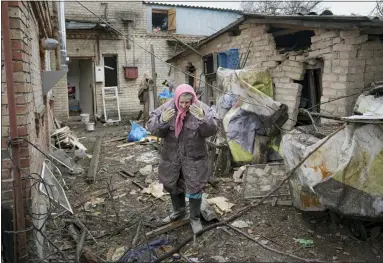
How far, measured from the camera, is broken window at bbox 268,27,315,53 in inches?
266

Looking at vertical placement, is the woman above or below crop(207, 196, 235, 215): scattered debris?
above

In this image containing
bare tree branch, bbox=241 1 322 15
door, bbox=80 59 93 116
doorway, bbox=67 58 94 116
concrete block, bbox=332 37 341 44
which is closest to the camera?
concrete block, bbox=332 37 341 44

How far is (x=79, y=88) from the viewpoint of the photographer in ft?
51.8

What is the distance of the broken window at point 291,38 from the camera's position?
22.2ft

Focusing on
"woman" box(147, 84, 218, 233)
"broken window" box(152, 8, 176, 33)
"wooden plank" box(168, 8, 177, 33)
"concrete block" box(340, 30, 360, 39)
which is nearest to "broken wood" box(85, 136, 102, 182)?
"woman" box(147, 84, 218, 233)

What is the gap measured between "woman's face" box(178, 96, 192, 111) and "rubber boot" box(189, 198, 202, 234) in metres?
1.04

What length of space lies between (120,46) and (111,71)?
114 cm

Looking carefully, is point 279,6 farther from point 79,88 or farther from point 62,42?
point 62,42

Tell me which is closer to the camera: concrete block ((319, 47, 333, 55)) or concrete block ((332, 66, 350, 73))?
concrete block ((332, 66, 350, 73))

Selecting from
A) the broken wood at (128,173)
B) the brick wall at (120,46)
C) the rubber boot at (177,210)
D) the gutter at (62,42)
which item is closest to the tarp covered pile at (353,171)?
the rubber boot at (177,210)

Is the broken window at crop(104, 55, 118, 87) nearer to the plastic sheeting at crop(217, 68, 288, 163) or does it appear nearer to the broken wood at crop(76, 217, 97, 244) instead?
the plastic sheeting at crop(217, 68, 288, 163)

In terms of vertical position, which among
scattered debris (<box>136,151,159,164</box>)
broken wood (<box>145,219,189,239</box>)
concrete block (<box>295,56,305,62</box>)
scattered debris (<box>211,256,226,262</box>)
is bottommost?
scattered debris (<box>211,256,226,262</box>)

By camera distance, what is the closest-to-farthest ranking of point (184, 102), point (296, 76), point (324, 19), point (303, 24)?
point (184, 102)
point (324, 19)
point (303, 24)
point (296, 76)

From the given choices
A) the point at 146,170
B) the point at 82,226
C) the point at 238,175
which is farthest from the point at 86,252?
the point at 146,170
